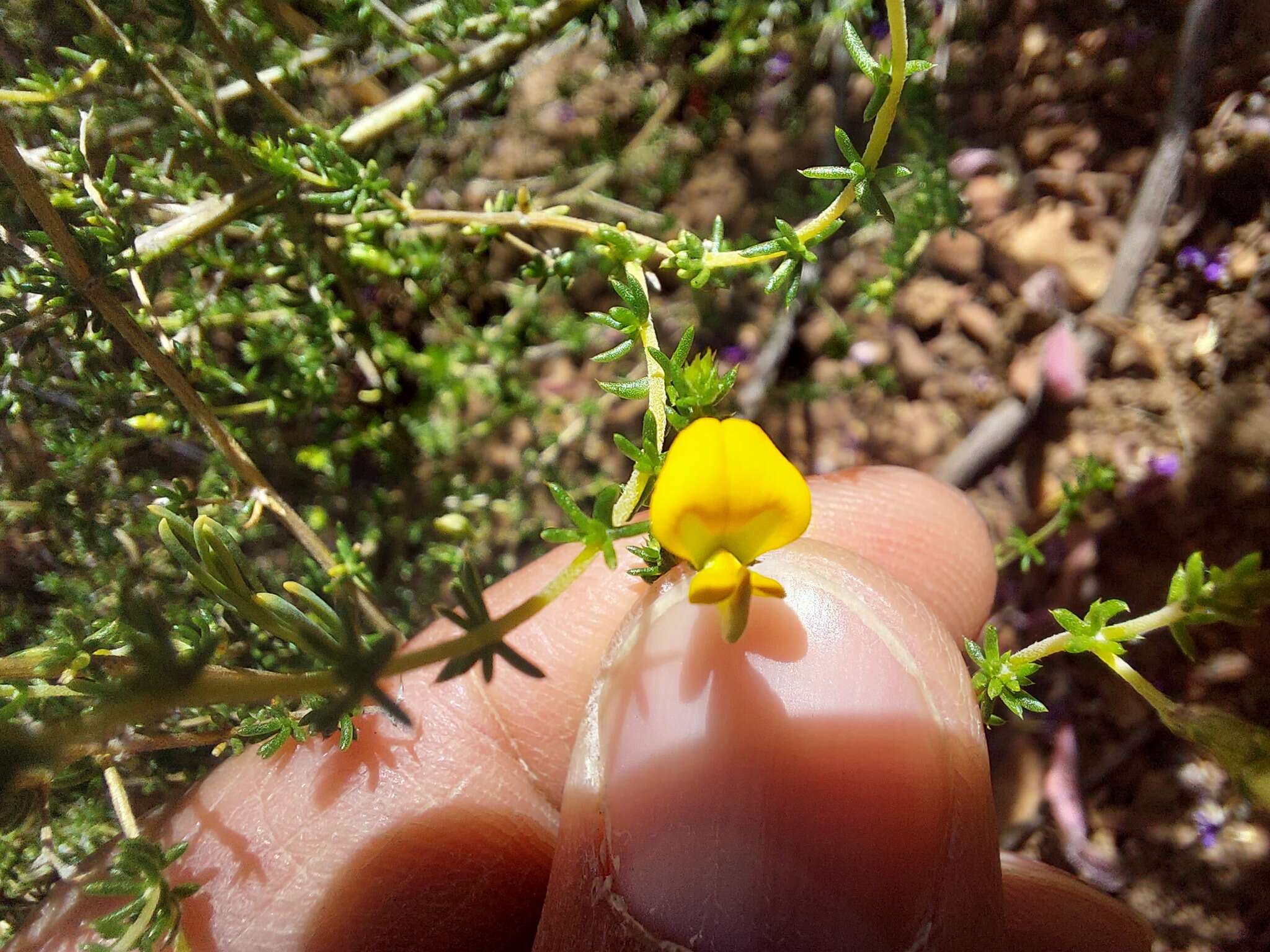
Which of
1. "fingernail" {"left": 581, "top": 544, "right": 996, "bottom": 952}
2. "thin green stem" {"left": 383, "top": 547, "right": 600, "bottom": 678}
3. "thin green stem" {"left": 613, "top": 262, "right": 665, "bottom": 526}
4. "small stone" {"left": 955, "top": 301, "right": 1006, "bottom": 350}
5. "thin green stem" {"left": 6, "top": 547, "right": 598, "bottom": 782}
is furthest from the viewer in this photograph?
"small stone" {"left": 955, "top": 301, "right": 1006, "bottom": 350}

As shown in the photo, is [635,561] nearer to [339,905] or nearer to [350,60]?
[339,905]

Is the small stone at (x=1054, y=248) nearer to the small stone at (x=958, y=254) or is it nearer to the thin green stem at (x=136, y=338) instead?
the small stone at (x=958, y=254)

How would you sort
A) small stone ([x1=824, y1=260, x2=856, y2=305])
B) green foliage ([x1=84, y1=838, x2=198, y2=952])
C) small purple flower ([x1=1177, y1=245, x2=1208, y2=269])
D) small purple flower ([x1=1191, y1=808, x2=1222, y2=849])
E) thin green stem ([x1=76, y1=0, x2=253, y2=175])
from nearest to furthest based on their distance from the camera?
green foliage ([x1=84, y1=838, x2=198, y2=952])
thin green stem ([x1=76, y1=0, x2=253, y2=175])
small purple flower ([x1=1191, y1=808, x2=1222, y2=849])
small purple flower ([x1=1177, y1=245, x2=1208, y2=269])
small stone ([x1=824, y1=260, x2=856, y2=305])

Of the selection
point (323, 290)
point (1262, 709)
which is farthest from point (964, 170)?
point (323, 290)

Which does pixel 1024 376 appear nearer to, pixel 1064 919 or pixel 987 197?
pixel 987 197

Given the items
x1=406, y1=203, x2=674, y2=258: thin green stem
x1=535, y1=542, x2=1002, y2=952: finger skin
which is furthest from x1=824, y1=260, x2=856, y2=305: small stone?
x1=535, y1=542, x2=1002, y2=952: finger skin

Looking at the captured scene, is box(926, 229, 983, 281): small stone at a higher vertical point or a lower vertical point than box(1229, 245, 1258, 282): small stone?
higher

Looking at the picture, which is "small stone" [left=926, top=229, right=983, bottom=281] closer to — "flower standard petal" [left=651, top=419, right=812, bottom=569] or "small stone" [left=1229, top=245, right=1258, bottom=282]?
"small stone" [left=1229, top=245, right=1258, bottom=282]

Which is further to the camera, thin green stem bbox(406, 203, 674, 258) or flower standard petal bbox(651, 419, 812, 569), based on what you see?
thin green stem bbox(406, 203, 674, 258)
